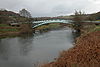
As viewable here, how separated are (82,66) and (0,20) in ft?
153

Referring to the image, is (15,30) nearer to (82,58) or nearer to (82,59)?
(82,58)

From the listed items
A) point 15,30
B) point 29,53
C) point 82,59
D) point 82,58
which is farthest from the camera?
point 15,30

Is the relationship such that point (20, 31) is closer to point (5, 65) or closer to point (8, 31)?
point (8, 31)

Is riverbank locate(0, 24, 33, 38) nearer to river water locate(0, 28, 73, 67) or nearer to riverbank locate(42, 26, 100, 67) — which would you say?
river water locate(0, 28, 73, 67)

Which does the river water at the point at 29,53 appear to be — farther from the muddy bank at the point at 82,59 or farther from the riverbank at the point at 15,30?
the riverbank at the point at 15,30

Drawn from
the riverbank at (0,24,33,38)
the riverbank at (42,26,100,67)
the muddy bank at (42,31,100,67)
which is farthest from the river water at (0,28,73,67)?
the riverbank at (0,24,33,38)

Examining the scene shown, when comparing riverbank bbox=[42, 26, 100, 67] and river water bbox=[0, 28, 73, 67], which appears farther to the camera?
river water bbox=[0, 28, 73, 67]

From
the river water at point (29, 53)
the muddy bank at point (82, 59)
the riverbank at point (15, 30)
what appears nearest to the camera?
the muddy bank at point (82, 59)

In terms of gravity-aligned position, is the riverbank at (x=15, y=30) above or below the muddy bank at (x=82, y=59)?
below

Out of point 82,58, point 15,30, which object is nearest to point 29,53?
point 82,58

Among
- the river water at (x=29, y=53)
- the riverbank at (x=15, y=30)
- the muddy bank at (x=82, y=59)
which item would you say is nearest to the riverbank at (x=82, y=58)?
the muddy bank at (x=82, y=59)

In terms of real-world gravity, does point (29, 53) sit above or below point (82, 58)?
below

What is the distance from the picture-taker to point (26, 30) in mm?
39250

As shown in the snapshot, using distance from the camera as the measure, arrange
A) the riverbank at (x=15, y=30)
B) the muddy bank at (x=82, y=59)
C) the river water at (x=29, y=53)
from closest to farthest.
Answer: the muddy bank at (x=82, y=59), the river water at (x=29, y=53), the riverbank at (x=15, y=30)
